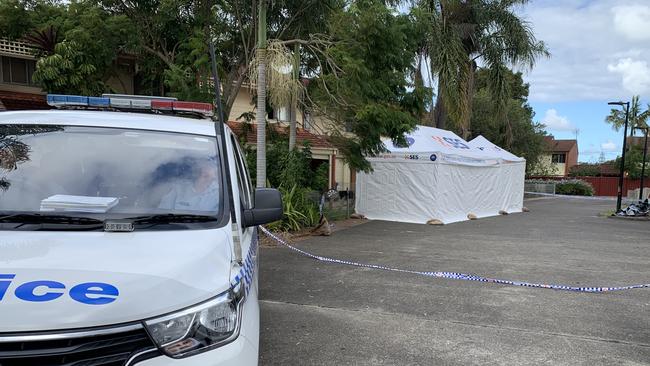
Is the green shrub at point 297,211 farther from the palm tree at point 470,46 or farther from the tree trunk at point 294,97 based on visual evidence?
the palm tree at point 470,46

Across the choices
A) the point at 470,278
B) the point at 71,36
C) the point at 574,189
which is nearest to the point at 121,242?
the point at 470,278

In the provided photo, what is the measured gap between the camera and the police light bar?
397 centimetres

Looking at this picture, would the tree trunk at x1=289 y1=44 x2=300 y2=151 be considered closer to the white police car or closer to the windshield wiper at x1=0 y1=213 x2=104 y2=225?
the white police car

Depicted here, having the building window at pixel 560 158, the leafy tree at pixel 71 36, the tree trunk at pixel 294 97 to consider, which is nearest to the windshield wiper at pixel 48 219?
the tree trunk at pixel 294 97

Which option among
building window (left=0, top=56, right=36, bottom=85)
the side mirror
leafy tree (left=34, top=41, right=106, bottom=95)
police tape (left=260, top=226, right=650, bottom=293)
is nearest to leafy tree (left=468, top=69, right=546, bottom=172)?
building window (left=0, top=56, right=36, bottom=85)

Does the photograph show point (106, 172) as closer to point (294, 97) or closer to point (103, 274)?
point (103, 274)

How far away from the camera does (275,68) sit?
11.2m

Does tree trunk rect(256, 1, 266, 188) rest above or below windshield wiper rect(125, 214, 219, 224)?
above

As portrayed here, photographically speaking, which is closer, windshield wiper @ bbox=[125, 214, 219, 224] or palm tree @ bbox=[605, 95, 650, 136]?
windshield wiper @ bbox=[125, 214, 219, 224]

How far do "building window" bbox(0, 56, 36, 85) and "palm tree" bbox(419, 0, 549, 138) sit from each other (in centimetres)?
1375

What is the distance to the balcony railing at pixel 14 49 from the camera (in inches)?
560

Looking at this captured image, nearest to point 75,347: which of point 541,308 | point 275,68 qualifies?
point 541,308

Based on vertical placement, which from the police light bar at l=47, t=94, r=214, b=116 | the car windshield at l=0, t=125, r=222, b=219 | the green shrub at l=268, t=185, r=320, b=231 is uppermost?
the police light bar at l=47, t=94, r=214, b=116

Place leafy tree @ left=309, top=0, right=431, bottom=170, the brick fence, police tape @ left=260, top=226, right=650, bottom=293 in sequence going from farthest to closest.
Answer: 1. the brick fence
2. leafy tree @ left=309, top=0, right=431, bottom=170
3. police tape @ left=260, top=226, right=650, bottom=293
